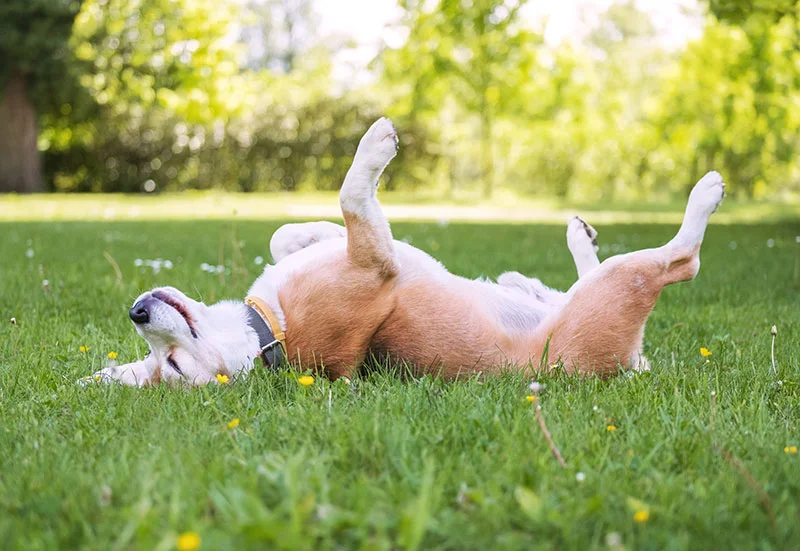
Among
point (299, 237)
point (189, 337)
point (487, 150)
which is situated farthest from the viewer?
point (487, 150)

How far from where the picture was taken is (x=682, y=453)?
A: 225 cm

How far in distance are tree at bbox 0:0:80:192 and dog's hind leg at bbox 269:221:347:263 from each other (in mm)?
19626

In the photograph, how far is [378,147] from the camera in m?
3.37

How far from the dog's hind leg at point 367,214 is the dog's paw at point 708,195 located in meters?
1.47

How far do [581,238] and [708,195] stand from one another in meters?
0.76

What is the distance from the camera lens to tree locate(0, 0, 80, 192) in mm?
20500

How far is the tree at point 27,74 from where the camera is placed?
67.3 feet

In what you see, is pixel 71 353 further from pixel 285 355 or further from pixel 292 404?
pixel 292 404

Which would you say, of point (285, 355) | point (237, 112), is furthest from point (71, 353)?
point (237, 112)

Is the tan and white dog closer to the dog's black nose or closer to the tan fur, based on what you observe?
the tan fur

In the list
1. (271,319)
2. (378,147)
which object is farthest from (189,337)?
(378,147)

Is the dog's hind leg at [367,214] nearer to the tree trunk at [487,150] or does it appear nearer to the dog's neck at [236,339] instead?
the dog's neck at [236,339]

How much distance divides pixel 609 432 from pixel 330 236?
202cm

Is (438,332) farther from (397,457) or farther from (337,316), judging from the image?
(397,457)
